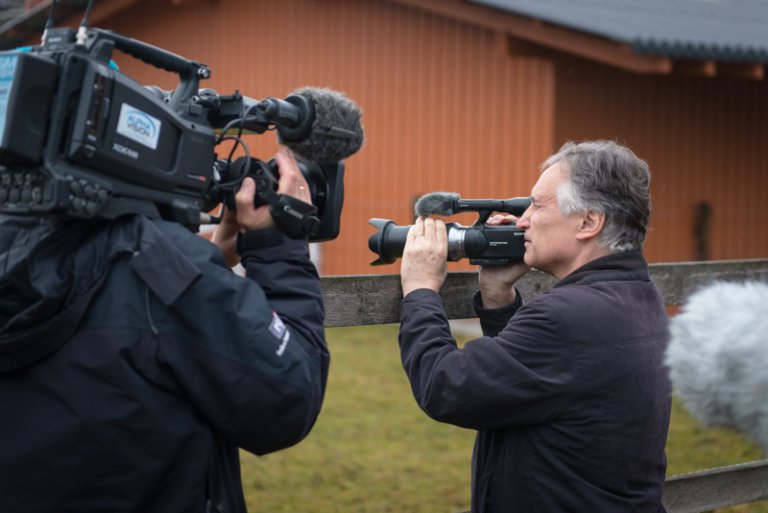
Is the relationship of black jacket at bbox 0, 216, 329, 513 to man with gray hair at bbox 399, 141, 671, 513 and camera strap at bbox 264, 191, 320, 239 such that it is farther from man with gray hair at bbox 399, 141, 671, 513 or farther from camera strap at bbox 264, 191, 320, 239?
man with gray hair at bbox 399, 141, 671, 513

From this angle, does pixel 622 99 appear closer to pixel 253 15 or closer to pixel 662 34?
pixel 662 34

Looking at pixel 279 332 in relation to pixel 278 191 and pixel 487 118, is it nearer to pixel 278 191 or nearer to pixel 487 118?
pixel 278 191

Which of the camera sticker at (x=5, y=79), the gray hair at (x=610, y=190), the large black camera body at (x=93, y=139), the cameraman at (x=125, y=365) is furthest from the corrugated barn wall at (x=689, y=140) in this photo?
the camera sticker at (x=5, y=79)

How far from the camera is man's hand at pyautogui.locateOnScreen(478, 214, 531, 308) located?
8.43 feet

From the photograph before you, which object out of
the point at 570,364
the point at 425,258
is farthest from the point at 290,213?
the point at 570,364

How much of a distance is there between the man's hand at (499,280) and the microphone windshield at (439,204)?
160mm

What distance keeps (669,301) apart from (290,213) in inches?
80.0

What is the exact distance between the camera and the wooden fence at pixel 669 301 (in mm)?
2701

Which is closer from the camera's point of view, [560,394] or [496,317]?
[560,394]

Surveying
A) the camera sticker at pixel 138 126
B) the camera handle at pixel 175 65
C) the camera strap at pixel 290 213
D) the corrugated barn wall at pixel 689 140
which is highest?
the corrugated barn wall at pixel 689 140

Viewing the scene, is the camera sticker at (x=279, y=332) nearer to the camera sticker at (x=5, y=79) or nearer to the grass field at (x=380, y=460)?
the camera sticker at (x=5, y=79)

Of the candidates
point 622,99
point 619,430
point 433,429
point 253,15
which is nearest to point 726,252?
point 622,99

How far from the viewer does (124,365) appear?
1.68m

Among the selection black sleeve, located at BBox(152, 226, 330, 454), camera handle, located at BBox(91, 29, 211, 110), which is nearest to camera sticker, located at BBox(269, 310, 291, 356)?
black sleeve, located at BBox(152, 226, 330, 454)
